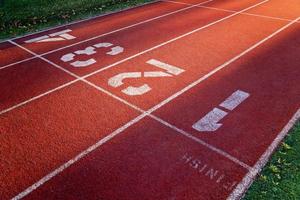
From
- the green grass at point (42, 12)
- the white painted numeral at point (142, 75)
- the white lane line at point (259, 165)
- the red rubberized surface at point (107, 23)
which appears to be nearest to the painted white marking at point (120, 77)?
the white painted numeral at point (142, 75)

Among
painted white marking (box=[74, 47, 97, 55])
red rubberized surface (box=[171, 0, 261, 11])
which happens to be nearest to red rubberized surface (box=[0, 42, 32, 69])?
painted white marking (box=[74, 47, 97, 55])

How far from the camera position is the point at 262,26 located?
12555 millimetres

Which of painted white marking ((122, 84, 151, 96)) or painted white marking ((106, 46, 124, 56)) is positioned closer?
painted white marking ((122, 84, 151, 96))

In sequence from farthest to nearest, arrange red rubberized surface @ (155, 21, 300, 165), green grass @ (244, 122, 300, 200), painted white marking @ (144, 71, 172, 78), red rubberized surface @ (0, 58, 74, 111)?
painted white marking @ (144, 71, 172, 78) → red rubberized surface @ (0, 58, 74, 111) → red rubberized surface @ (155, 21, 300, 165) → green grass @ (244, 122, 300, 200)

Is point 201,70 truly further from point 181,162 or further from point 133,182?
point 133,182

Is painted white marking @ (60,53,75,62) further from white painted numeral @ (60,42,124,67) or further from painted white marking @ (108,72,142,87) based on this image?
painted white marking @ (108,72,142,87)

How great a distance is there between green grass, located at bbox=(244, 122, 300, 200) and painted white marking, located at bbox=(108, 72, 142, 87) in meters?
4.26

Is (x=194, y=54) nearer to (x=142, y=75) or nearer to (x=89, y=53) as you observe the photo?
(x=142, y=75)

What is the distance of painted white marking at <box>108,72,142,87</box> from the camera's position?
8.38m

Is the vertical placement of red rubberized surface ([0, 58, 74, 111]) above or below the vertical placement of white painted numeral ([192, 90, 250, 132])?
above

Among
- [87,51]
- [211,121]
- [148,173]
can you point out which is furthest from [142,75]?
[148,173]

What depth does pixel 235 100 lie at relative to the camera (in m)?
7.55

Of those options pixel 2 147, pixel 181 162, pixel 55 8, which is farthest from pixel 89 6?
pixel 181 162

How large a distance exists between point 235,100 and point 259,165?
2.23 metres
